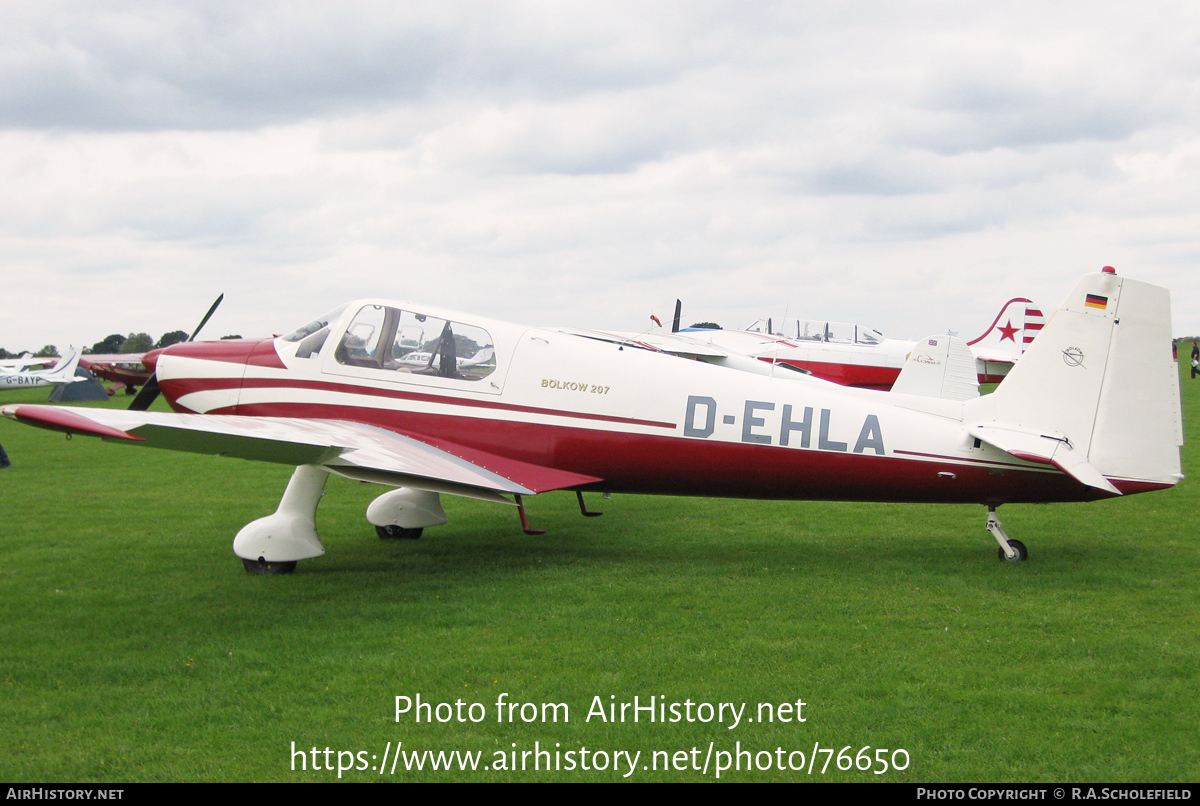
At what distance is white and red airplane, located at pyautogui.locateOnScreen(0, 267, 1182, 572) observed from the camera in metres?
6.46

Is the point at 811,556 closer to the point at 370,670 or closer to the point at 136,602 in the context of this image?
the point at 370,670

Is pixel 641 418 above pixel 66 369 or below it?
above

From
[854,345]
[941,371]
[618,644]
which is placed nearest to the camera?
[618,644]

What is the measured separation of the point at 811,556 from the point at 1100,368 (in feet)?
8.49

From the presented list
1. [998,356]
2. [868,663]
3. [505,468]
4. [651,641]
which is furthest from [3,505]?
[998,356]

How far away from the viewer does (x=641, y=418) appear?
7.05 meters

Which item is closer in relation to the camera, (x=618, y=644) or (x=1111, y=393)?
(x=618, y=644)

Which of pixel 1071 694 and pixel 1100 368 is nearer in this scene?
pixel 1071 694

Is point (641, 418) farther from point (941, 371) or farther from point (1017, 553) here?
point (941, 371)

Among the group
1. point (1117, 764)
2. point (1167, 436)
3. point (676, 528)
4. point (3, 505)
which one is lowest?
point (3, 505)

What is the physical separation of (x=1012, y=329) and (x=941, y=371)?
1735cm

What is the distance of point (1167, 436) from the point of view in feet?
21.1

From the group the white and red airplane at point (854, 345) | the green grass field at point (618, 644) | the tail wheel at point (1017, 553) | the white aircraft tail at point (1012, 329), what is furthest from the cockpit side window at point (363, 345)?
the white aircraft tail at point (1012, 329)

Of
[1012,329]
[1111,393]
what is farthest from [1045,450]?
[1012,329]
